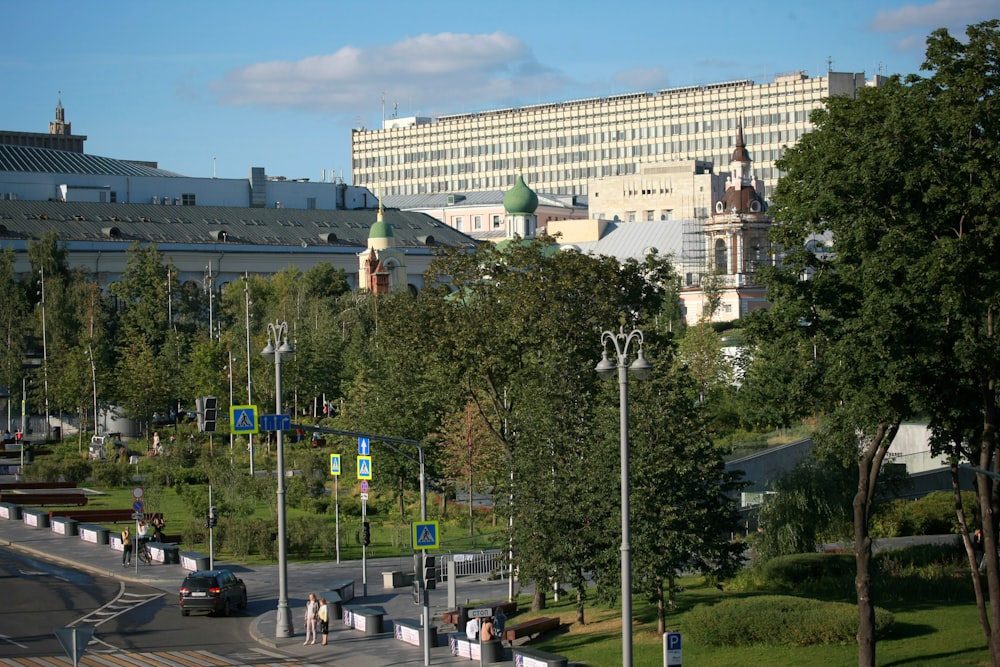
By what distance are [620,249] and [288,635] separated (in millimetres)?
142691

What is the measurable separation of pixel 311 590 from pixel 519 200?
8856cm

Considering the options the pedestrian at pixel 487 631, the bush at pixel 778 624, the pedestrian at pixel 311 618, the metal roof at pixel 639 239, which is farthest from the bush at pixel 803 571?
the metal roof at pixel 639 239

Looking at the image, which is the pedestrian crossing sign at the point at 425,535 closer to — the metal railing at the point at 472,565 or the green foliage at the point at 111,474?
the metal railing at the point at 472,565

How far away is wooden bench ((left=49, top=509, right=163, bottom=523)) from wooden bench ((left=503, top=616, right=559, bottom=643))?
94.3 feet

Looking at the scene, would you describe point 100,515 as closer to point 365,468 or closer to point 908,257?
point 365,468

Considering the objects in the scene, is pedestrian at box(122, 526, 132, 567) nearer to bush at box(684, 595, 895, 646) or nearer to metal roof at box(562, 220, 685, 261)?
bush at box(684, 595, 895, 646)

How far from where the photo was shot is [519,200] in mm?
139625

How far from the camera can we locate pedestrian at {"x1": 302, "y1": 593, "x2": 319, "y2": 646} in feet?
143

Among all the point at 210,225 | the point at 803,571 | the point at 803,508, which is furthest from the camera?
the point at 210,225

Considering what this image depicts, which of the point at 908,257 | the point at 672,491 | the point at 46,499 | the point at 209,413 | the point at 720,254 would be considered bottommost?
the point at 46,499

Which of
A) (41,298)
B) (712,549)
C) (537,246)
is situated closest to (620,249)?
(41,298)

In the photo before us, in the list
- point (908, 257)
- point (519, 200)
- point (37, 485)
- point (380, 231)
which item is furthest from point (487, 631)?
point (380, 231)

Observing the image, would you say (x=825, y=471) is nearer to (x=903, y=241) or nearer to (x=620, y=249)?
(x=903, y=241)

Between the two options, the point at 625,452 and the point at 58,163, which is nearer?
the point at 625,452
